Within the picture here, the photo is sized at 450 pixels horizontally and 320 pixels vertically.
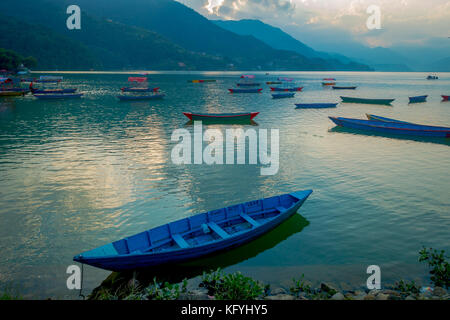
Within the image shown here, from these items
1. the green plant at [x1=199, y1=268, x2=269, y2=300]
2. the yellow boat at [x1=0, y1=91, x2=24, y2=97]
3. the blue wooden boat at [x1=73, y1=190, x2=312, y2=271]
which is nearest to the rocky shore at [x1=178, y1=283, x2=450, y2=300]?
the green plant at [x1=199, y1=268, x2=269, y2=300]

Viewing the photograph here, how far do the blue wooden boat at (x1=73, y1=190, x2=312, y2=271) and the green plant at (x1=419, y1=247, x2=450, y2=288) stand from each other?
18.8 feet

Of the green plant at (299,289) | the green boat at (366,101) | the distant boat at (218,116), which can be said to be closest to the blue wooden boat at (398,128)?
the distant boat at (218,116)

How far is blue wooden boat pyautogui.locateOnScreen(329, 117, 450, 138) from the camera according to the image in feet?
116

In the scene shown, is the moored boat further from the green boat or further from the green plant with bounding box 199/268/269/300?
the green boat

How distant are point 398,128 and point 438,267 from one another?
97.2 ft

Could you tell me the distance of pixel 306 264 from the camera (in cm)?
1233

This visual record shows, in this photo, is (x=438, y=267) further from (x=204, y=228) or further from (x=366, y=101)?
(x=366, y=101)

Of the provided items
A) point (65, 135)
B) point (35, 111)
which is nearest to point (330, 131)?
point (65, 135)

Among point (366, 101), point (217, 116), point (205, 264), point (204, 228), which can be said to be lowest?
point (205, 264)

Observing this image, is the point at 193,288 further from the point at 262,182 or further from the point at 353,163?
the point at 353,163

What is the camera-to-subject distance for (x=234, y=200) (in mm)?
18234

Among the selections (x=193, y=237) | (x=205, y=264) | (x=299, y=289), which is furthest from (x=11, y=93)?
(x=299, y=289)

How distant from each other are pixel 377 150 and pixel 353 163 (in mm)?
6684

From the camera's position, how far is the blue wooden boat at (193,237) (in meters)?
10.4
